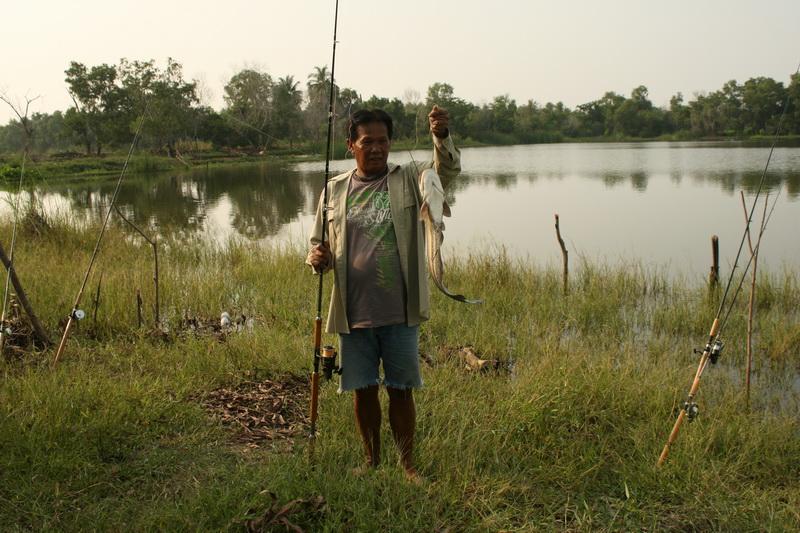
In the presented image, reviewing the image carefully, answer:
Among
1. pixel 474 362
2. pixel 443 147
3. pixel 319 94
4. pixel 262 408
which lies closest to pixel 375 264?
pixel 443 147

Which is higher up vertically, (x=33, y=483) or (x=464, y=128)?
(x=464, y=128)

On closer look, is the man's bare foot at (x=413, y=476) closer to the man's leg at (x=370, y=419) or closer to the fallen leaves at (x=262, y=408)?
the man's leg at (x=370, y=419)

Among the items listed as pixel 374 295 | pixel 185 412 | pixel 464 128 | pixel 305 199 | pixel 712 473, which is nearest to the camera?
pixel 374 295

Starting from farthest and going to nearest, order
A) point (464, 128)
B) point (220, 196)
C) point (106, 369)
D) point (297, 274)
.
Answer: point (464, 128), point (220, 196), point (297, 274), point (106, 369)

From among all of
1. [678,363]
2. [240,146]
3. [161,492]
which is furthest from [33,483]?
[240,146]

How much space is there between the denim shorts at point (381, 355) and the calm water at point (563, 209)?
352cm

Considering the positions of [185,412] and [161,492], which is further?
[185,412]

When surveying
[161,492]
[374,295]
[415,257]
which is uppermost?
[415,257]

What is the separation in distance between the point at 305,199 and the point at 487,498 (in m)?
17.7

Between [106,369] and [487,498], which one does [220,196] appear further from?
[487,498]

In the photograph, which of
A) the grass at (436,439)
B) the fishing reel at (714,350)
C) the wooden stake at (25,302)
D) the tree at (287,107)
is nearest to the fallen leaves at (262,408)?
the grass at (436,439)

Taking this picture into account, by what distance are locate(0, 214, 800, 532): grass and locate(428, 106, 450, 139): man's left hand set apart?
58.4 inches

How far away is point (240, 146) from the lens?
44031mm

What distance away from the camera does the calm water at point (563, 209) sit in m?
10.0
